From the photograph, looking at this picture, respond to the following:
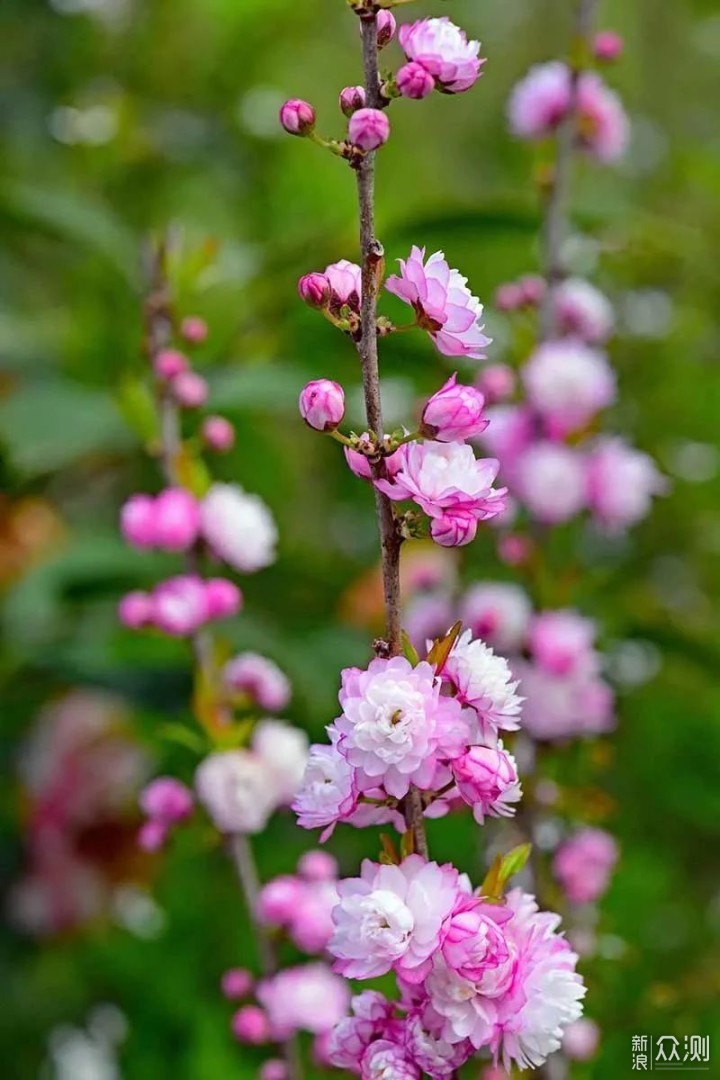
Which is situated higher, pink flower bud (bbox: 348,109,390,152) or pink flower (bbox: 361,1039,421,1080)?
pink flower bud (bbox: 348,109,390,152)

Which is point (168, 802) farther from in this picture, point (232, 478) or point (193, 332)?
point (232, 478)

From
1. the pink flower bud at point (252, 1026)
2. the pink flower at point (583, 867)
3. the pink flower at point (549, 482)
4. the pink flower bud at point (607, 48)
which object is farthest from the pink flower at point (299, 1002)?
the pink flower bud at point (607, 48)

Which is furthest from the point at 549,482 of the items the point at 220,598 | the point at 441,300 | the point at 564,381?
the point at 441,300

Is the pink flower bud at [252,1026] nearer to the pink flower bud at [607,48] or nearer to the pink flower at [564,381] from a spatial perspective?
the pink flower at [564,381]

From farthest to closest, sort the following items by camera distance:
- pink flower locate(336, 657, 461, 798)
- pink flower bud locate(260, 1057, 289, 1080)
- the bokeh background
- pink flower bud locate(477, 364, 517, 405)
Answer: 1. the bokeh background
2. pink flower bud locate(477, 364, 517, 405)
3. pink flower bud locate(260, 1057, 289, 1080)
4. pink flower locate(336, 657, 461, 798)

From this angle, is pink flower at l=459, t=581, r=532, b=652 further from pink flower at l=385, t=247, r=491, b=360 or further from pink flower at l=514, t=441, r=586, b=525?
pink flower at l=385, t=247, r=491, b=360

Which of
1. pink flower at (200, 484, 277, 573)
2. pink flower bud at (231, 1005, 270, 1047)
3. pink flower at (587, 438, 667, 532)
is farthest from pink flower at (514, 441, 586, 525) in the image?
pink flower bud at (231, 1005, 270, 1047)

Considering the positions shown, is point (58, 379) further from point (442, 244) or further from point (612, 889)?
point (612, 889)

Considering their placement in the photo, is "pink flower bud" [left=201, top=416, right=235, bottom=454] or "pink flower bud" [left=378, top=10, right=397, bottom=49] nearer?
"pink flower bud" [left=378, top=10, right=397, bottom=49]
